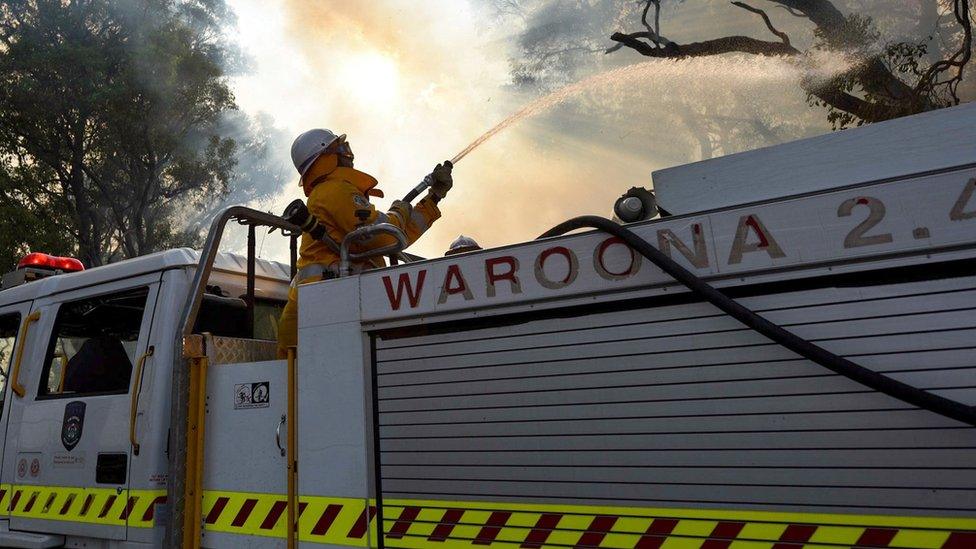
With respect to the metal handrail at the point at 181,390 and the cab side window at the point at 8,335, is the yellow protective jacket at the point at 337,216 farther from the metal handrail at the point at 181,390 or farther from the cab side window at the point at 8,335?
the cab side window at the point at 8,335

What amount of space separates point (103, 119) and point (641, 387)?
2050 centimetres

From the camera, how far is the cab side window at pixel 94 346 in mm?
3846

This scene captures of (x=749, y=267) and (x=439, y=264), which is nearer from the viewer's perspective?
(x=749, y=267)

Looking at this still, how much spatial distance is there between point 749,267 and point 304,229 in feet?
6.95

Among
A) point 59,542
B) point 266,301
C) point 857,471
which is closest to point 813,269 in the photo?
point 857,471

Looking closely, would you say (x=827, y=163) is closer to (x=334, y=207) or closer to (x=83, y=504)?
(x=334, y=207)

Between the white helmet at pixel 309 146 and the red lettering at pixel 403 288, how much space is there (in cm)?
139

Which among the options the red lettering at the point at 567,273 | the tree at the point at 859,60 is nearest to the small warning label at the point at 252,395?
the red lettering at the point at 567,273

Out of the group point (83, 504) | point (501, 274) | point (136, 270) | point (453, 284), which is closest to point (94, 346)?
point (136, 270)

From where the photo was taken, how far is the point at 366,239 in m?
3.25

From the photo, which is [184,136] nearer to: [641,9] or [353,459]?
[641,9]

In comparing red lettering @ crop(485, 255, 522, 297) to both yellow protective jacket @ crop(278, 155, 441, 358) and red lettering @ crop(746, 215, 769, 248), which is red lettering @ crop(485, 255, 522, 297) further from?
yellow protective jacket @ crop(278, 155, 441, 358)

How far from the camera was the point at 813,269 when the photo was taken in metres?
2.06

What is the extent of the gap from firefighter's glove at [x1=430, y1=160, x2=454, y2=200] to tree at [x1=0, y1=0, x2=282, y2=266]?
54.9 ft
